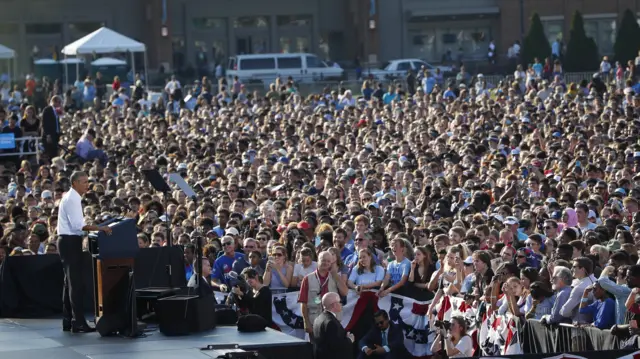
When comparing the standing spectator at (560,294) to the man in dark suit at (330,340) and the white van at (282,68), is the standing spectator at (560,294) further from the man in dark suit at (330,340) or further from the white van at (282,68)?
the white van at (282,68)

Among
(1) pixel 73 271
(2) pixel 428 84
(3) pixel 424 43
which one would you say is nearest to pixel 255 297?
(1) pixel 73 271

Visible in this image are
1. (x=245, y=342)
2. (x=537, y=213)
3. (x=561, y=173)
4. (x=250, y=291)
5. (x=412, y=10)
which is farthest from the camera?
(x=412, y=10)

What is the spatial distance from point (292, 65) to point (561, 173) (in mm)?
35372

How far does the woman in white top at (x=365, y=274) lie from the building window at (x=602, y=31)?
5448 centimetres

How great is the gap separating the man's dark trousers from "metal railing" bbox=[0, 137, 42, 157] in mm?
17888

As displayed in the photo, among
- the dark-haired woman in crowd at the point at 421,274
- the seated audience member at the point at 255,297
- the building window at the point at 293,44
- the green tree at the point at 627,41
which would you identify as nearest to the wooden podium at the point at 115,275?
the seated audience member at the point at 255,297

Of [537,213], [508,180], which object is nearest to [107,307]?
[537,213]

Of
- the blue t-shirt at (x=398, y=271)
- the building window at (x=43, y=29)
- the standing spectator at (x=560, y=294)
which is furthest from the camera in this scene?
the building window at (x=43, y=29)

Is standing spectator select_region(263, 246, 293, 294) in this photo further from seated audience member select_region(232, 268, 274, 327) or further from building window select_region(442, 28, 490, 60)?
building window select_region(442, 28, 490, 60)

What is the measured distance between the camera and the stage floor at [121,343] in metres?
12.6

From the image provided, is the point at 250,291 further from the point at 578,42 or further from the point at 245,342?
the point at 578,42

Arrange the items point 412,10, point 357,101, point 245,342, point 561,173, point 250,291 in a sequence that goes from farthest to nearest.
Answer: point 412,10 → point 357,101 → point 561,173 → point 250,291 → point 245,342

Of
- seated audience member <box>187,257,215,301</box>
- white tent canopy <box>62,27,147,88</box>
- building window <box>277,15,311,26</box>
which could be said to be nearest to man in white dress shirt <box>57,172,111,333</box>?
seated audience member <box>187,257,215,301</box>

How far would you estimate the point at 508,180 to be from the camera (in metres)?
21.6
